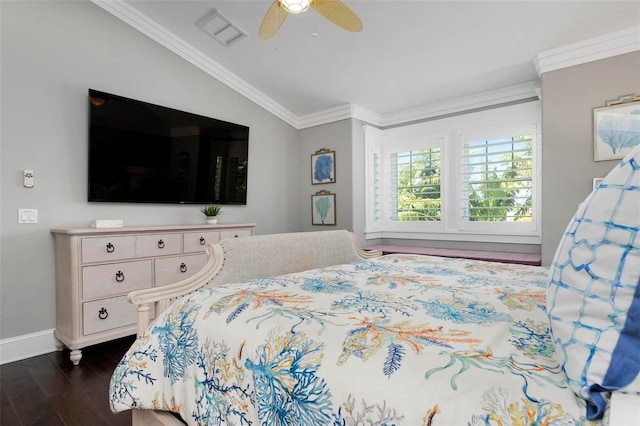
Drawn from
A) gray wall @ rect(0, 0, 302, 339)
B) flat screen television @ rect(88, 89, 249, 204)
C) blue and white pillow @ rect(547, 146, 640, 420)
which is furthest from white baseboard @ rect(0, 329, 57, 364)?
blue and white pillow @ rect(547, 146, 640, 420)

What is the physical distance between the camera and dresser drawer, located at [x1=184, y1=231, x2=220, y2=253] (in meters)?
3.10

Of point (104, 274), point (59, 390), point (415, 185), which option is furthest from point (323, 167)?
point (59, 390)

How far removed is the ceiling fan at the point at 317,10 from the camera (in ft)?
6.27

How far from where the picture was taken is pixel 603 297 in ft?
1.87

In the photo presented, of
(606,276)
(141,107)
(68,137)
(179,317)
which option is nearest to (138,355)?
(179,317)

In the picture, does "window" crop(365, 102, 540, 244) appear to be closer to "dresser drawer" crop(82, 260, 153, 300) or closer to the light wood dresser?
the light wood dresser

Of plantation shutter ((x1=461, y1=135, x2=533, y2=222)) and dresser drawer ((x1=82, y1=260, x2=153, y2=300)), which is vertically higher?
plantation shutter ((x1=461, y1=135, x2=533, y2=222))

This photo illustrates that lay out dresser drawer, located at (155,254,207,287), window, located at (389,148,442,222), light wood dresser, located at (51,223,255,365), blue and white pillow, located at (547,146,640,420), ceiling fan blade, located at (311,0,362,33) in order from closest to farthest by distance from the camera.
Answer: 1. blue and white pillow, located at (547,146,640,420)
2. ceiling fan blade, located at (311,0,362,33)
3. light wood dresser, located at (51,223,255,365)
4. dresser drawer, located at (155,254,207,287)
5. window, located at (389,148,442,222)

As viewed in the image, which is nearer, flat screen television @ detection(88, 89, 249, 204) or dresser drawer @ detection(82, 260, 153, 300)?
dresser drawer @ detection(82, 260, 153, 300)

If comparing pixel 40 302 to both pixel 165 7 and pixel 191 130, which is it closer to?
pixel 191 130

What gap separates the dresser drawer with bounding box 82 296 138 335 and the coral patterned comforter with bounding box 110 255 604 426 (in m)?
1.61

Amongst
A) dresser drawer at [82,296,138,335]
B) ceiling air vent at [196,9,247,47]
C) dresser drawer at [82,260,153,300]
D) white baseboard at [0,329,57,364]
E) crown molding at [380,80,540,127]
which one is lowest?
white baseboard at [0,329,57,364]

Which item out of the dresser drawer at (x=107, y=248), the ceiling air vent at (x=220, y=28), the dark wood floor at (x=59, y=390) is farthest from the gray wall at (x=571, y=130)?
the dresser drawer at (x=107, y=248)

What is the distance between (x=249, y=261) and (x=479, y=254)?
2760 millimetres
